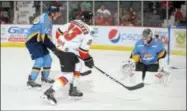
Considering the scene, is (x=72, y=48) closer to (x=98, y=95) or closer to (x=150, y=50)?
(x=98, y=95)

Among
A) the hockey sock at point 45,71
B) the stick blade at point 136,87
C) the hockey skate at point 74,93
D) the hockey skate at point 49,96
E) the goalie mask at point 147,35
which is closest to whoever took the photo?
the hockey skate at point 49,96

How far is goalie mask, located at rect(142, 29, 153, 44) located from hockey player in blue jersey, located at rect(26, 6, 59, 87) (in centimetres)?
107

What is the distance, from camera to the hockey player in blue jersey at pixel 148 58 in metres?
5.57

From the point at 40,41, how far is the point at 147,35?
1292 mm

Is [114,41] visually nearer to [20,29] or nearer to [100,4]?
[100,4]

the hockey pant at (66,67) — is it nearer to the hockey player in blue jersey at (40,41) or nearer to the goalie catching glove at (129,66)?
the hockey player in blue jersey at (40,41)

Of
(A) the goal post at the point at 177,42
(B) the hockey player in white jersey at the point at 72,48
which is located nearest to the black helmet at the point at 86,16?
(B) the hockey player in white jersey at the point at 72,48

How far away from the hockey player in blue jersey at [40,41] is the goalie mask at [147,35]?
1.07m

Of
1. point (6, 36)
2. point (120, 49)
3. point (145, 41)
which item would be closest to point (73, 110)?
point (145, 41)

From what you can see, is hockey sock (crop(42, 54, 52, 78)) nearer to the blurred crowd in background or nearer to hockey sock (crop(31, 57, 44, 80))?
hockey sock (crop(31, 57, 44, 80))

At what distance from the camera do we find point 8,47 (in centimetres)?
1027

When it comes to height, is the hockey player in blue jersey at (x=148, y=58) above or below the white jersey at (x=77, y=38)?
below

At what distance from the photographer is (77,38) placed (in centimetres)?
456

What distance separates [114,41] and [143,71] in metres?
4.32
